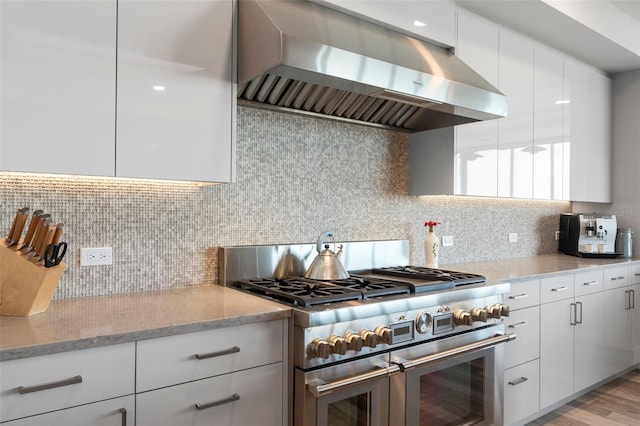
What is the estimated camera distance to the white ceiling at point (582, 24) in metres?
2.79

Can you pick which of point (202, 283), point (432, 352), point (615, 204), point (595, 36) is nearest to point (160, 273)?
point (202, 283)

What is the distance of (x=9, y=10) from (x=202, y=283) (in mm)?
1272

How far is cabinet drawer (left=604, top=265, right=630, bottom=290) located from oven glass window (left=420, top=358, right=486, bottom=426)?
164 cm

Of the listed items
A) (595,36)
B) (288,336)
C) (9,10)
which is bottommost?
(288,336)

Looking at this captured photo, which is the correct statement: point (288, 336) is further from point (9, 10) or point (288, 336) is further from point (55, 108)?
point (9, 10)

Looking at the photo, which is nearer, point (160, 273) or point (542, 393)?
point (160, 273)

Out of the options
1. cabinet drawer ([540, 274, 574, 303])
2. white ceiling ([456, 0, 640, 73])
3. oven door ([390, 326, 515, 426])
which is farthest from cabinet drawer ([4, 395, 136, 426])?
white ceiling ([456, 0, 640, 73])

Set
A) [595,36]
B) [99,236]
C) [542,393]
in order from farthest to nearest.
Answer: [595,36] < [542,393] < [99,236]

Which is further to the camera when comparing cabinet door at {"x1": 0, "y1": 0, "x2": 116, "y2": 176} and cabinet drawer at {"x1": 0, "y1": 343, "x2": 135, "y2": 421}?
cabinet door at {"x1": 0, "y1": 0, "x2": 116, "y2": 176}

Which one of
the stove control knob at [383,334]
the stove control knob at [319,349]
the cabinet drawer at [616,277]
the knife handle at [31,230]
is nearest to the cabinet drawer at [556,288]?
the cabinet drawer at [616,277]

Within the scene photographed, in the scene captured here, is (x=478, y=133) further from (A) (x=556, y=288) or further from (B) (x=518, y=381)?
(B) (x=518, y=381)

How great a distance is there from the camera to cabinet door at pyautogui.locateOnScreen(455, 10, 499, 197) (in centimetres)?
276

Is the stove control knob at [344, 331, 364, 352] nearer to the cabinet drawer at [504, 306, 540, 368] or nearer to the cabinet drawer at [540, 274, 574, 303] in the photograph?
the cabinet drawer at [504, 306, 540, 368]

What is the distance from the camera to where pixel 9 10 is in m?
1.42
